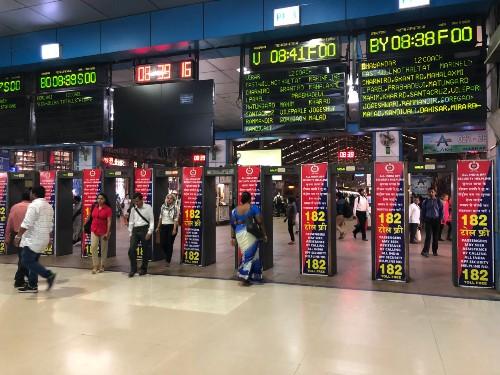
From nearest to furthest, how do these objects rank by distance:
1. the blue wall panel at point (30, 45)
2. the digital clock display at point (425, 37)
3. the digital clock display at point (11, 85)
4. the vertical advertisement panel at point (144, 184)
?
the digital clock display at point (425, 37), the blue wall panel at point (30, 45), the digital clock display at point (11, 85), the vertical advertisement panel at point (144, 184)

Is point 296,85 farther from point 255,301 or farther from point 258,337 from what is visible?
point 258,337

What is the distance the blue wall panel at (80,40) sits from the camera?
7.38 metres

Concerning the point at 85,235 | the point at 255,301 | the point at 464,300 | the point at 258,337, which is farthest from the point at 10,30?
the point at 464,300

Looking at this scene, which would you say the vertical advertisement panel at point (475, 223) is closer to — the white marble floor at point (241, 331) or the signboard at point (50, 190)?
the white marble floor at point (241, 331)

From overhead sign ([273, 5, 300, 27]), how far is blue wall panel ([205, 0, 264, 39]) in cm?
31

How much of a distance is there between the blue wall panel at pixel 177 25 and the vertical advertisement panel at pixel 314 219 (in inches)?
110

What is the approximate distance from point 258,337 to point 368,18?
4.45 meters

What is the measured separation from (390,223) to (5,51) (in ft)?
25.2

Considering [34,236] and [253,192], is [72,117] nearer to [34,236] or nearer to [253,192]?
[34,236]

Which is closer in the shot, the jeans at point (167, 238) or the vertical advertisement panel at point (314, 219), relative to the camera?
the vertical advertisement panel at point (314, 219)

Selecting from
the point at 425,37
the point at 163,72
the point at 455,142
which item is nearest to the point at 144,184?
the point at 163,72

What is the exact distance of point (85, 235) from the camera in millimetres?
8930

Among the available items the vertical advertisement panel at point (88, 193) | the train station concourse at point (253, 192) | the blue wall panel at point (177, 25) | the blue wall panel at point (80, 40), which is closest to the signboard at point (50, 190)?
the train station concourse at point (253, 192)

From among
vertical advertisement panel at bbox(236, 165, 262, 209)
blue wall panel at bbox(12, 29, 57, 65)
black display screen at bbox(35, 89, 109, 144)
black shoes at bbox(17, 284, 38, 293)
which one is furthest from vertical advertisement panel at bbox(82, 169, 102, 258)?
vertical advertisement panel at bbox(236, 165, 262, 209)
